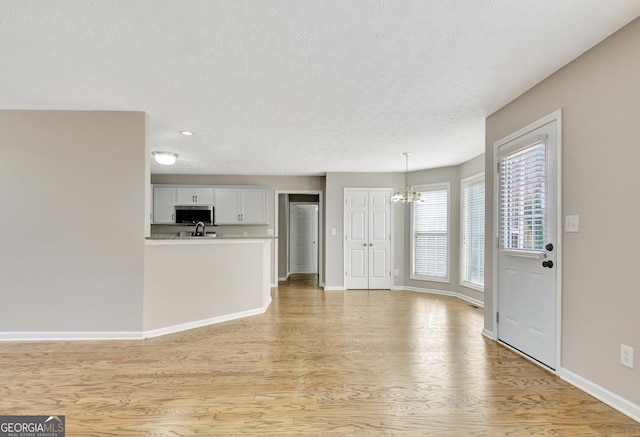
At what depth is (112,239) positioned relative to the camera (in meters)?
3.10

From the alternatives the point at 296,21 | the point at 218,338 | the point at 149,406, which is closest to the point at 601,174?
the point at 296,21

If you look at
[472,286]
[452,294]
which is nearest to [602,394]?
[472,286]

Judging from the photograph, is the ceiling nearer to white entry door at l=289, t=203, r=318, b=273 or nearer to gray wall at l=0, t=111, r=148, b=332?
gray wall at l=0, t=111, r=148, b=332

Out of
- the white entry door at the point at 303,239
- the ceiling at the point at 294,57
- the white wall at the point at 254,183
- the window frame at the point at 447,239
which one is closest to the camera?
the ceiling at the point at 294,57

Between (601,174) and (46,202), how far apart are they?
4.89 meters

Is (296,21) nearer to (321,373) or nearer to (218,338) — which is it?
(321,373)

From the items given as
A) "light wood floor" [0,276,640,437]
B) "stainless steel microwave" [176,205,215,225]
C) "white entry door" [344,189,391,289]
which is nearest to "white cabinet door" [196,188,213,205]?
"stainless steel microwave" [176,205,215,225]

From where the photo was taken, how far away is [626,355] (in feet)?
6.07

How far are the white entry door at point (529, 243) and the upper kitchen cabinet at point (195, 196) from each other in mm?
5230

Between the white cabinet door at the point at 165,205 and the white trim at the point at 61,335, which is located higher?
the white cabinet door at the point at 165,205

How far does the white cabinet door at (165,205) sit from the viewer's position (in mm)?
6109

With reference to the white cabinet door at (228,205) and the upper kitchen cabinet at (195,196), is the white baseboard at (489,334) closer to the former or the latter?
the white cabinet door at (228,205)

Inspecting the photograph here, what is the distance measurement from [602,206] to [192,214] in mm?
6128

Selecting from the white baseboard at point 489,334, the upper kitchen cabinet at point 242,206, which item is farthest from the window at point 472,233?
the upper kitchen cabinet at point 242,206
